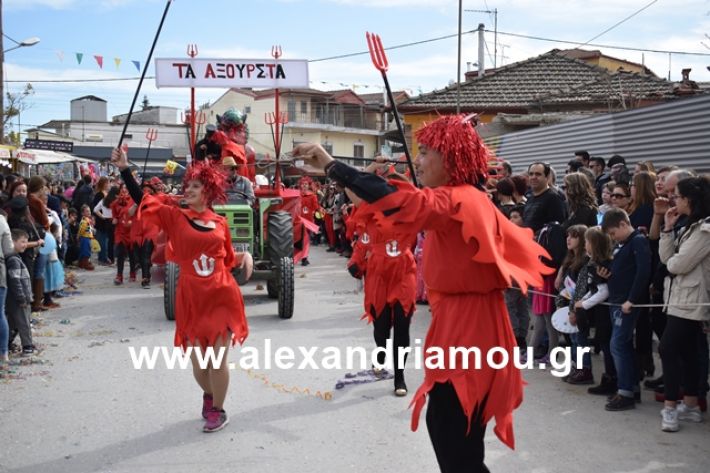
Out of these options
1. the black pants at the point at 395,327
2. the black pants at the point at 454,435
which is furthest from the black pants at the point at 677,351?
the black pants at the point at 454,435

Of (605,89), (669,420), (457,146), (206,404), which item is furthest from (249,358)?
(605,89)

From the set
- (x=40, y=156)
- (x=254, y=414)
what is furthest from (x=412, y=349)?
(x=40, y=156)

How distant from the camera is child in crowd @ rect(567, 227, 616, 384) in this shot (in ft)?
20.2

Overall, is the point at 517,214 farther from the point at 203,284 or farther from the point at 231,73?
the point at 231,73

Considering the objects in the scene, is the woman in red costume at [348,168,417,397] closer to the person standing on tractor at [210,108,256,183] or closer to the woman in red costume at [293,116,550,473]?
the woman in red costume at [293,116,550,473]

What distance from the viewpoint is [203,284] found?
530cm

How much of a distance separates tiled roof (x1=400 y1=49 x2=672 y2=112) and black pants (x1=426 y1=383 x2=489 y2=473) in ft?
64.8

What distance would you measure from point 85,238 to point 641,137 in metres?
11.6

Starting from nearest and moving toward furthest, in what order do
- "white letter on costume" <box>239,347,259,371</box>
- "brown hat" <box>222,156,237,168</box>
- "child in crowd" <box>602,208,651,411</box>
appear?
"child in crowd" <box>602,208,651,411</box>, "white letter on costume" <box>239,347,259,371</box>, "brown hat" <box>222,156,237,168</box>

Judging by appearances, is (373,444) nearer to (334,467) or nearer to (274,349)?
(334,467)

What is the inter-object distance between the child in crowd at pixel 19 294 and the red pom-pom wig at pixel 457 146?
18.2 ft

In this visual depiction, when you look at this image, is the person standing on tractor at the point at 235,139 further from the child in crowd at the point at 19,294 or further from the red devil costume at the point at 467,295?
the red devil costume at the point at 467,295

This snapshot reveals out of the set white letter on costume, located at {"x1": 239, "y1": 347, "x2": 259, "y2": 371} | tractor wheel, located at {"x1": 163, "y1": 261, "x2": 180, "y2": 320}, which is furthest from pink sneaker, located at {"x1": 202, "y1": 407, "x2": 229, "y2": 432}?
tractor wheel, located at {"x1": 163, "y1": 261, "x2": 180, "y2": 320}

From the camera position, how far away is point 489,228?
309 centimetres
